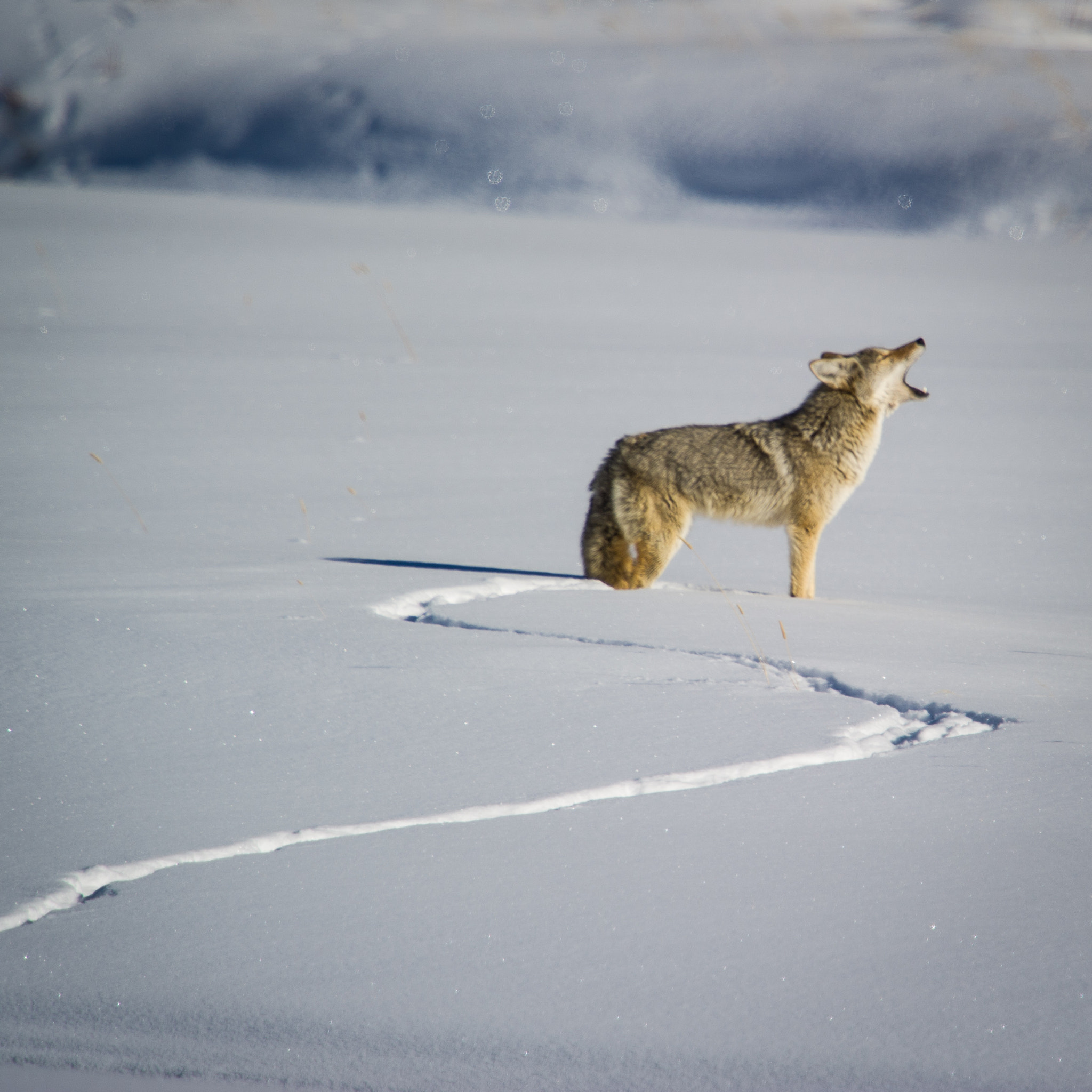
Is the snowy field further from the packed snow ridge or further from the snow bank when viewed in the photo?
the snow bank

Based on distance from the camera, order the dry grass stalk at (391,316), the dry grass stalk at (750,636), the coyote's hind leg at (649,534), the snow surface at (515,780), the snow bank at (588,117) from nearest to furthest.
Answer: the snow surface at (515,780) < the dry grass stalk at (750,636) < the coyote's hind leg at (649,534) < the dry grass stalk at (391,316) < the snow bank at (588,117)

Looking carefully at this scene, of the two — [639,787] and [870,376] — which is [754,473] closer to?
[870,376]

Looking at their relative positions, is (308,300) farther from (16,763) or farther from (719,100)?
(16,763)

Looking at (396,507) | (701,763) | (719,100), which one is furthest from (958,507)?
(719,100)

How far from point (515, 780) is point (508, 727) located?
32 centimetres

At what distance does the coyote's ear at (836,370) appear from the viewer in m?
5.11

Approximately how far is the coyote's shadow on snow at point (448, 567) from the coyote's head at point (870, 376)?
4.56 feet

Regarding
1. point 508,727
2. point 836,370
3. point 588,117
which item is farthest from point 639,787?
point 588,117

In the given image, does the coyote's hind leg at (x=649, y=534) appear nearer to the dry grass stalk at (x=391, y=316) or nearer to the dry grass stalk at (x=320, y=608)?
the dry grass stalk at (x=320, y=608)

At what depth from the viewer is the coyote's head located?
510 centimetres

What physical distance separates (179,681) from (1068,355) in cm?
1007

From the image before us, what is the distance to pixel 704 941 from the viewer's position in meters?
1.98

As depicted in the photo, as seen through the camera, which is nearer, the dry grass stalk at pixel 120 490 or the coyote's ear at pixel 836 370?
the coyote's ear at pixel 836 370

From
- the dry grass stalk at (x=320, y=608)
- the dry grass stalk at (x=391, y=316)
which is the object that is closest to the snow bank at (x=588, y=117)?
the dry grass stalk at (x=391, y=316)
